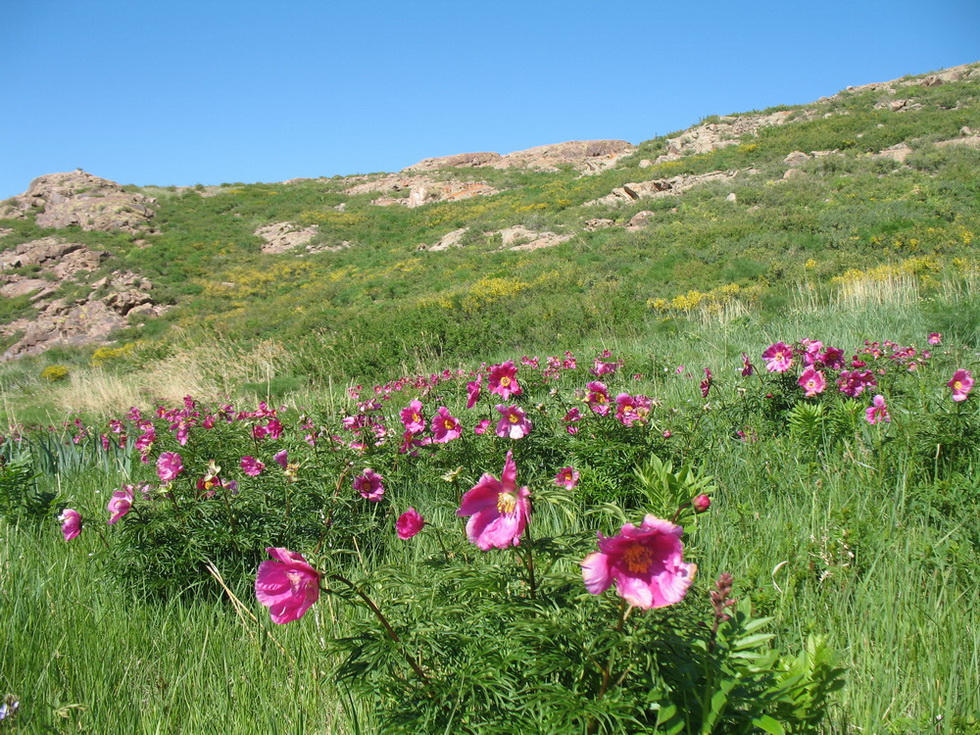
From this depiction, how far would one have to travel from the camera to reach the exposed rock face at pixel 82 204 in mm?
28766

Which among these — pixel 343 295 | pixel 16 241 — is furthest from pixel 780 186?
pixel 16 241

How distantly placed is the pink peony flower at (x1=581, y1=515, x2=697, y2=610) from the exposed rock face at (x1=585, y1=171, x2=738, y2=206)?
845 inches

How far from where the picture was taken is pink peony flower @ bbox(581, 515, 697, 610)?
78cm

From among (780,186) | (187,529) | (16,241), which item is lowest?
(187,529)

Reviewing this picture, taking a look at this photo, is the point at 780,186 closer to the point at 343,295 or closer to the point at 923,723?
the point at 343,295

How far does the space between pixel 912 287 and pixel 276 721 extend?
29.7 ft

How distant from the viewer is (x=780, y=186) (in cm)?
1777

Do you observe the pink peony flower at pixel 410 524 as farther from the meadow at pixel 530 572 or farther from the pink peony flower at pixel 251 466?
the pink peony flower at pixel 251 466

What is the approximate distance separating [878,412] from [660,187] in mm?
20496

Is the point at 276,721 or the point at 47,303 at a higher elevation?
the point at 47,303

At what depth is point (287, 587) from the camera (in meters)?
0.93

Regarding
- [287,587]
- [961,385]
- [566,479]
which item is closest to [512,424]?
[566,479]

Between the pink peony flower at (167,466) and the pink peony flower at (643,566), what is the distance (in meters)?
1.95

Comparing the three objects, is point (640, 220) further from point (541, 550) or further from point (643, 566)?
point (643, 566)
